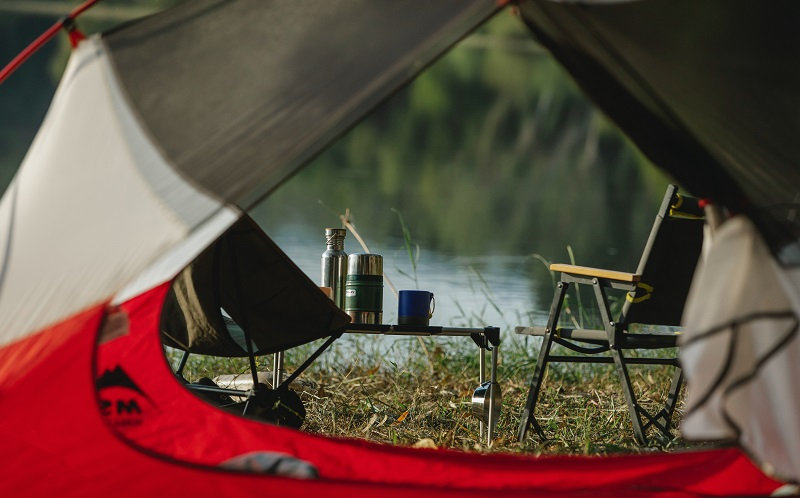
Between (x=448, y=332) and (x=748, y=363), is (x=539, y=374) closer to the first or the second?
(x=448, y=332)

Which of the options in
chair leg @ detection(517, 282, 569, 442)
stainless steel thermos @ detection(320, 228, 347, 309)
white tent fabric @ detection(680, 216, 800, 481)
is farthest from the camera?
stainless steel thermos @ detection(320, 228, 347, 309)

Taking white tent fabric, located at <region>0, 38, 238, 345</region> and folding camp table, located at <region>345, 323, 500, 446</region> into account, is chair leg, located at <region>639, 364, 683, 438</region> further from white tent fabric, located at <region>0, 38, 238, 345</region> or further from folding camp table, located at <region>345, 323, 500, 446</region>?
white tent fabric, located at <region>0, 38, 238, 345</region>

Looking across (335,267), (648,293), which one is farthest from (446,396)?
(648,293)

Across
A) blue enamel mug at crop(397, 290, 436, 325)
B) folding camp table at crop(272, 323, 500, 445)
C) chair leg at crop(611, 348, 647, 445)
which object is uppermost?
blue enamel mug at crop(397, 290, 436, 325)

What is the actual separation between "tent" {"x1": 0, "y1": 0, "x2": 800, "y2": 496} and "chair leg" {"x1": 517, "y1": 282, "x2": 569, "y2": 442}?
3.18ft

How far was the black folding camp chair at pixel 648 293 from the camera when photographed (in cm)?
322

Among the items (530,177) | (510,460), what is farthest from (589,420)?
(530,177)

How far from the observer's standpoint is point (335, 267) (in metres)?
3.34

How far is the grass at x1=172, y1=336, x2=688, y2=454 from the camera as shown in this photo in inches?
129

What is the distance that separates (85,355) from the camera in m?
2.04

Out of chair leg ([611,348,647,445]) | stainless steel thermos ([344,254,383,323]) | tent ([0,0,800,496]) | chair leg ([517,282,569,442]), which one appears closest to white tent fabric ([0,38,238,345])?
tent ([0,0,800,496])

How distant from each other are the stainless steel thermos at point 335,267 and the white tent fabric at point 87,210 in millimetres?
1278

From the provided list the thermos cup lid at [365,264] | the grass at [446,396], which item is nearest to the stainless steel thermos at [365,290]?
the thermos cup lid at [365,264]

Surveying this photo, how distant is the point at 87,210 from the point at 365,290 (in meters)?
1.35
